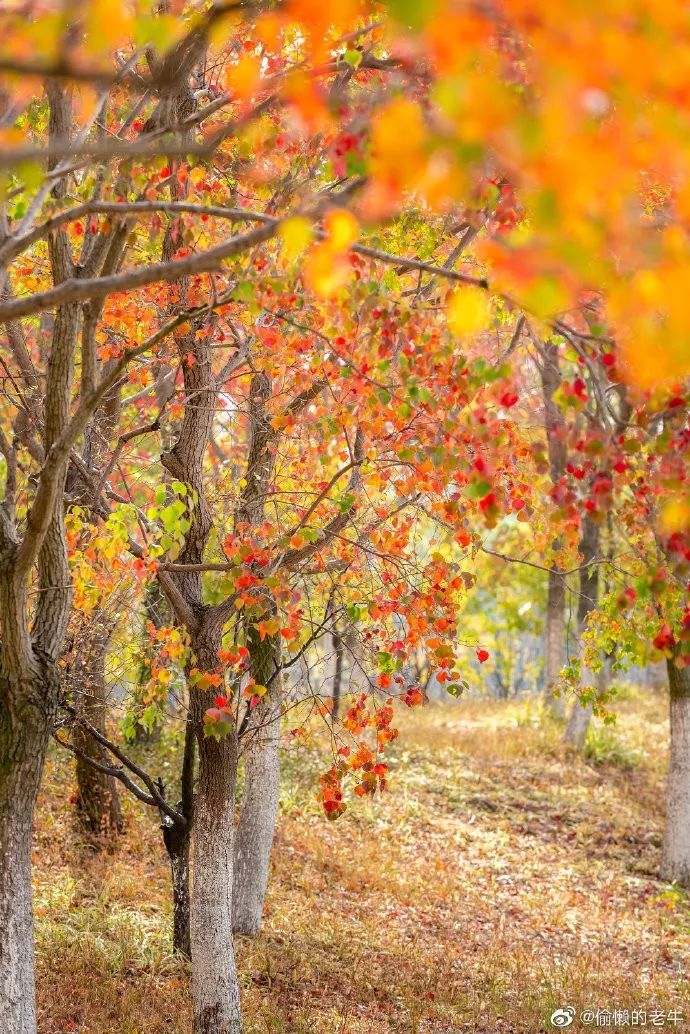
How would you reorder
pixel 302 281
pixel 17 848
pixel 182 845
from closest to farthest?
pixel 302 281 → pixel 17 848 → pixel 182 845

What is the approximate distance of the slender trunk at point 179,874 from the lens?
28.4ft

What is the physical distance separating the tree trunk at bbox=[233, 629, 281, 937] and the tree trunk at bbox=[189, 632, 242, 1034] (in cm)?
231

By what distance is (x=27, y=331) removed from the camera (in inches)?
500

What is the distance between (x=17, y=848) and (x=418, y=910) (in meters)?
6.83

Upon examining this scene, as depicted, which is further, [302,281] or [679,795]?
[679,795]

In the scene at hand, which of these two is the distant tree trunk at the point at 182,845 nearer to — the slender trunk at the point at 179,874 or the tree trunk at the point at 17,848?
Result: the slender trunk at the point at 179,874

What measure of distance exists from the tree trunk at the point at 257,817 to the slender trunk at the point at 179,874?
3.44 ft

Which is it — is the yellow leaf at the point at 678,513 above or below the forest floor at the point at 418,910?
above

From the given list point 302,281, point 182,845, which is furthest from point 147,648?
point 302,281

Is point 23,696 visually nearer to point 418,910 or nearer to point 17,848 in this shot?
point 17,848

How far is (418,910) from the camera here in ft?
37.4

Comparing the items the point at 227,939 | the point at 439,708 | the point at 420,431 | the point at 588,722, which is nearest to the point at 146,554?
the point at 420,431

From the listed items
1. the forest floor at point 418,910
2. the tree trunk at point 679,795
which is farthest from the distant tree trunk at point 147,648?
the tree trunk at point 679,795

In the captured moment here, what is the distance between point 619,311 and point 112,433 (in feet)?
25.3
